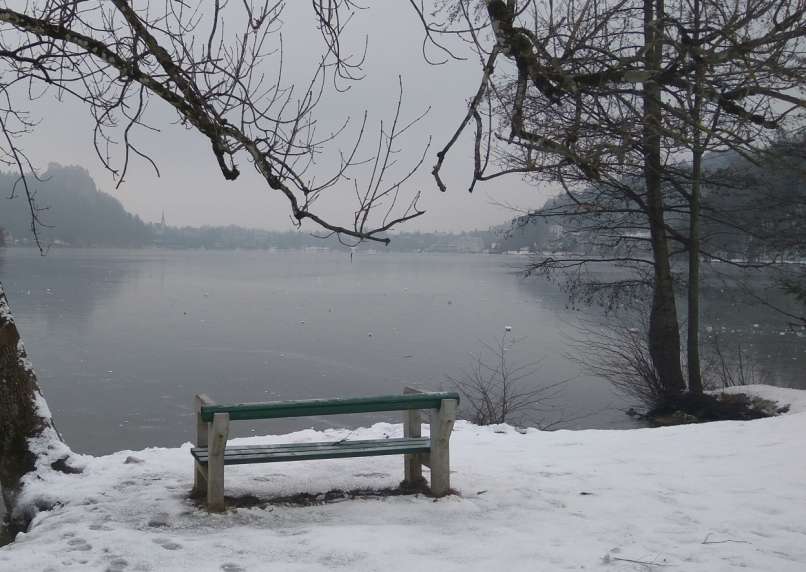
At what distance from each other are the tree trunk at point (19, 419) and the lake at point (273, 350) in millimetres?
6096

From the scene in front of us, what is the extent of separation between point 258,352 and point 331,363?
271cm

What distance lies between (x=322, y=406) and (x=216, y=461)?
0.76 metres

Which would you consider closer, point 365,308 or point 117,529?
point 117,529

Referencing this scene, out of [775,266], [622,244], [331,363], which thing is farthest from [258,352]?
[775,266]

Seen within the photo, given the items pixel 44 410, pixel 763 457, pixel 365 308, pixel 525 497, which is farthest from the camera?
pixel 365 308

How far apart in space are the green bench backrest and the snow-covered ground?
61 cm

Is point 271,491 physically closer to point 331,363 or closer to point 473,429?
point 473,429

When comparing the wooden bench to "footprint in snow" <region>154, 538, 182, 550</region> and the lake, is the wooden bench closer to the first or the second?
"footprint in snow" <region>154, 538, 182, 550</region>

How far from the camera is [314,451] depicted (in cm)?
523

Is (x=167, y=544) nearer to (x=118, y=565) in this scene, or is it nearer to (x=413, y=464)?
(x=118, y=565)

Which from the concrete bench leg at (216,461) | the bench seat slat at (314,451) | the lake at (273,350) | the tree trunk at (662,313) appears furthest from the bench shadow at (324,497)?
the tree trunk at (662,313)

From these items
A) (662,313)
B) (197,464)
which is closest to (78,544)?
(197,464)

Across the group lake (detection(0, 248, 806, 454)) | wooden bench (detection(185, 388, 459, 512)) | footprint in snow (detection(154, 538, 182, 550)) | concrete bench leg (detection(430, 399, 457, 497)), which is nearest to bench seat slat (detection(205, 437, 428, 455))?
wooden bench (detection(185, 388, 459, 512))

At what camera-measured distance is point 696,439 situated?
762 cm
